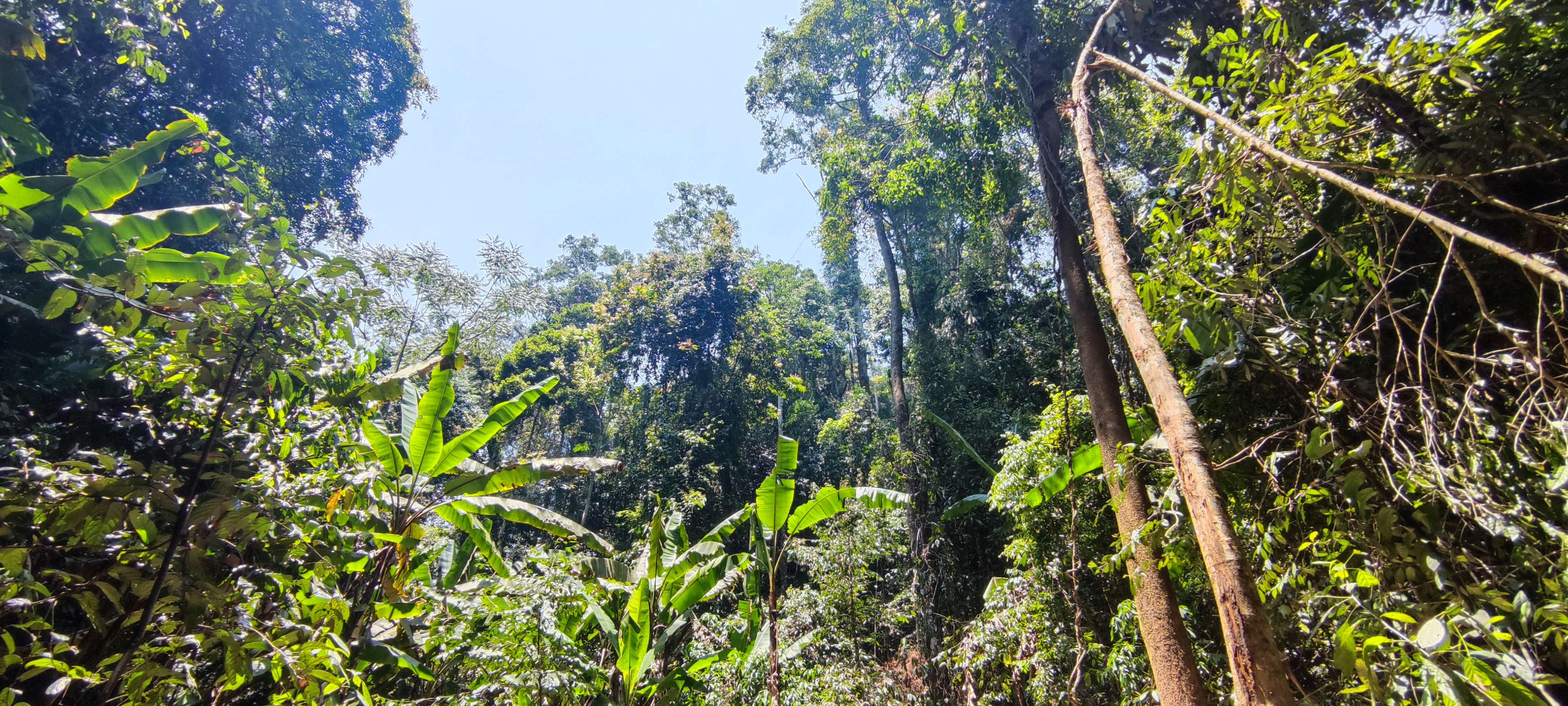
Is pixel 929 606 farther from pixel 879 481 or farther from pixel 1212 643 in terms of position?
pixel 1212 643

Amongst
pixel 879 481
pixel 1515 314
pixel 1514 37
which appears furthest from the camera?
pixel 879 481

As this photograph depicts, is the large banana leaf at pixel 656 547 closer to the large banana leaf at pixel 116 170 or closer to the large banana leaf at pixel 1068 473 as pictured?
the large banana leaf at pixel 1068 473

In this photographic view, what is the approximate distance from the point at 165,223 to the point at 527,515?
3.30 meters

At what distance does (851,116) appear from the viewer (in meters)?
12.0

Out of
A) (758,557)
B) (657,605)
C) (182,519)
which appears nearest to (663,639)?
(657,605)

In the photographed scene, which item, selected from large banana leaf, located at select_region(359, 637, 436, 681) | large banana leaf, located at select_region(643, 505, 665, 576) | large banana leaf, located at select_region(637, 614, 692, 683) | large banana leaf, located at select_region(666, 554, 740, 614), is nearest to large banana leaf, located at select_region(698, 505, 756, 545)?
large banana leaf, located at select_region(666, 554, 740, 614)

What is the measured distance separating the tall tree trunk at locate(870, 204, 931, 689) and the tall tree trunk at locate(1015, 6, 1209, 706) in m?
3.22

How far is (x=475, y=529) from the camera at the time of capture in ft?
13.9

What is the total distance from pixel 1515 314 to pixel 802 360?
16726 millimetres

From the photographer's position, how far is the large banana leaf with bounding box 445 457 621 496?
4.35 m

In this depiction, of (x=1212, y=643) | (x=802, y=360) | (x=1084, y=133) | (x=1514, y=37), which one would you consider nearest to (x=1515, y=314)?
(x=1514, y=37)

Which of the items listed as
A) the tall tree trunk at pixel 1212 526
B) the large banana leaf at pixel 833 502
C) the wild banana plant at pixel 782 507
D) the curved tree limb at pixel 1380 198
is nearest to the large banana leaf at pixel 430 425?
the wild banana plant at pixel 782 507

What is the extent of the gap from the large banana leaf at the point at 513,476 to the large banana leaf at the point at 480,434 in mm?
181

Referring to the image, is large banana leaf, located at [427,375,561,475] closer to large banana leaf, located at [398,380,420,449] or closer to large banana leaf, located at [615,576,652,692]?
large banana leaf, located at [398,380,420,449]
